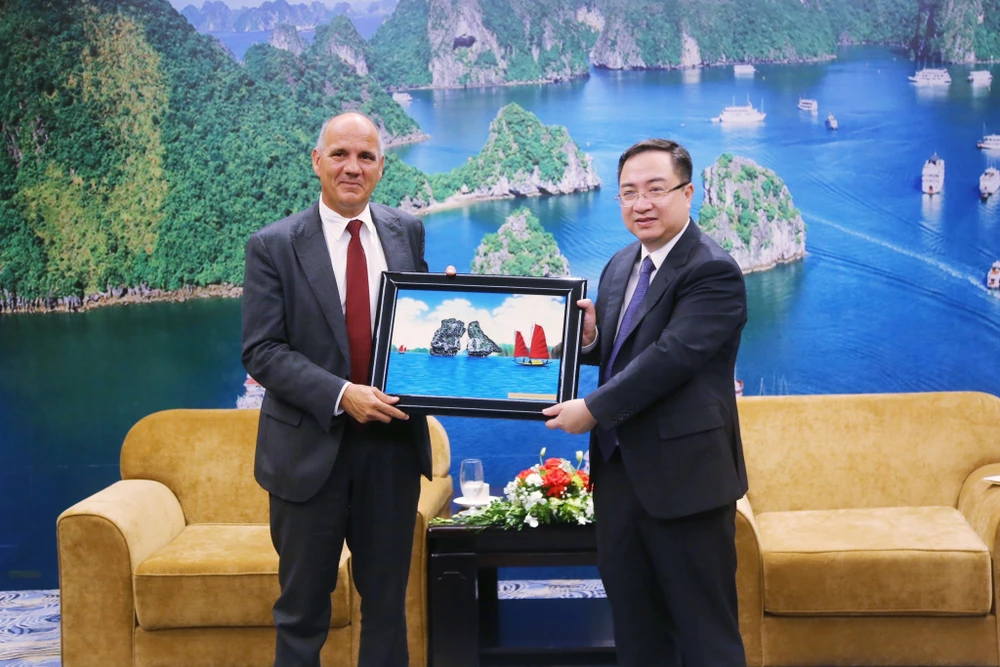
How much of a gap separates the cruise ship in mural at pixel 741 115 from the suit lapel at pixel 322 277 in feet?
9.37

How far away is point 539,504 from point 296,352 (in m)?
1.39

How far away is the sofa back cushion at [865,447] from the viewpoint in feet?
12.4

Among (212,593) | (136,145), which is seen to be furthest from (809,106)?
(212,593)

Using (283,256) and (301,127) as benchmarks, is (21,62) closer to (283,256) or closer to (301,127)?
(301,127)

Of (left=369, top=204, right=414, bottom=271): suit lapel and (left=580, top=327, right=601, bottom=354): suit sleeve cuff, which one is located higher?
(left=369, top=204, right=414, bottom=271): suit lapel

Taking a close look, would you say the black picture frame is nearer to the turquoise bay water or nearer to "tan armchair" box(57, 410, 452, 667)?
"tan armchair" box(57, 410, 452, 667)

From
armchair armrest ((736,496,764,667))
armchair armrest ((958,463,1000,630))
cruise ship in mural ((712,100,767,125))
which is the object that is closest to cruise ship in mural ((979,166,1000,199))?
cruise ship in mural ((712,100,767,125))

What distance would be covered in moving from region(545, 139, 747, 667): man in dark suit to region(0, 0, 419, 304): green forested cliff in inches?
111

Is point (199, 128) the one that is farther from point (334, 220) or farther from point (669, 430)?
point (669, 430)

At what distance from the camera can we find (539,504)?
3.46 meters

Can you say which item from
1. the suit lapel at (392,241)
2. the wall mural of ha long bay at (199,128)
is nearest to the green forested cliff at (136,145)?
the wall mural of ha long bay at (199,128)

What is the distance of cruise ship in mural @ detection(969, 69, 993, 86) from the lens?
4656 mm

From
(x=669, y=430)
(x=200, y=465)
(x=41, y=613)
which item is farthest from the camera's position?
(x=41, y=613)

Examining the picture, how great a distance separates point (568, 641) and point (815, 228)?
2.29 meters
